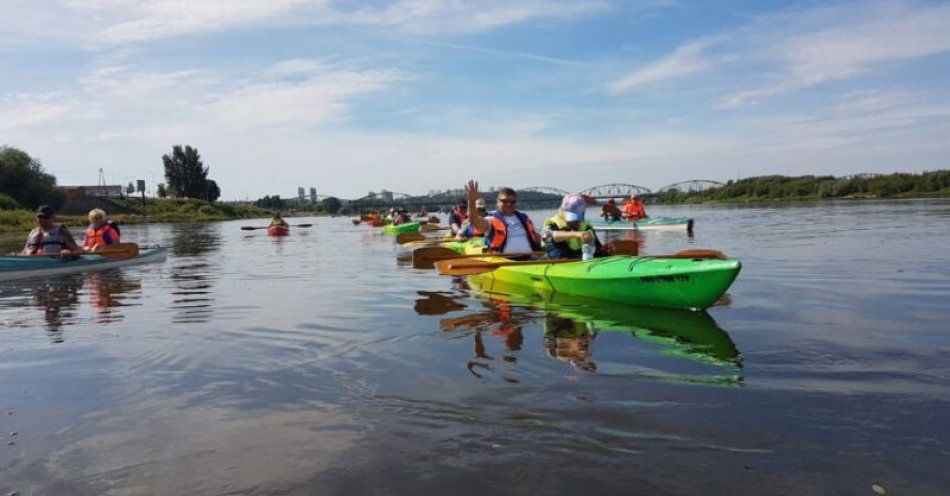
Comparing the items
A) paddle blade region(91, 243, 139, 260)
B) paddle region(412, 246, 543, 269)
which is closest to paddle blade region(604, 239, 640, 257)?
paddle region(412, 246, 543, 269)

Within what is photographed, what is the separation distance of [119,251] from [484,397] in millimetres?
Answer: 17163

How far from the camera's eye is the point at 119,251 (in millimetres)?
19344

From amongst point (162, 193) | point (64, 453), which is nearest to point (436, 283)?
point (64, 453)

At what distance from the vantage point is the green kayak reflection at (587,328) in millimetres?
6797

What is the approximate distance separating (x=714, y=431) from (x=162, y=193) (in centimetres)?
14676

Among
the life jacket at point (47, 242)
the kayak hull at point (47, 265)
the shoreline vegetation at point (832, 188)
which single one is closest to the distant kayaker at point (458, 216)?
the kayak hull at point (47, 265)

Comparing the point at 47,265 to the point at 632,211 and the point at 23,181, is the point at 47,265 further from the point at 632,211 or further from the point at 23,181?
the point at 23,181

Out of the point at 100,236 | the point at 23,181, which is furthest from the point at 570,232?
the point at 23,181

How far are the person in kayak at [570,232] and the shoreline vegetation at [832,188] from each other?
10136 centimetres

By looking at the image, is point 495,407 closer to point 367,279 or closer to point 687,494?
point 687,494

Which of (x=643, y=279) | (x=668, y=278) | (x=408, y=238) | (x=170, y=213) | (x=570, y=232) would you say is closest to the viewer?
(x=668, y=278)

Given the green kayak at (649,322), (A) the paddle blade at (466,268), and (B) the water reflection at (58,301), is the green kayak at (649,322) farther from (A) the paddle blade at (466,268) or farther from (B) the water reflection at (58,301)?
(B) the water reflection at (58,301)

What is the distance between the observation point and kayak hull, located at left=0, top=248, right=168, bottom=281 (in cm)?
1591

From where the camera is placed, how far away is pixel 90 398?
622 cm
